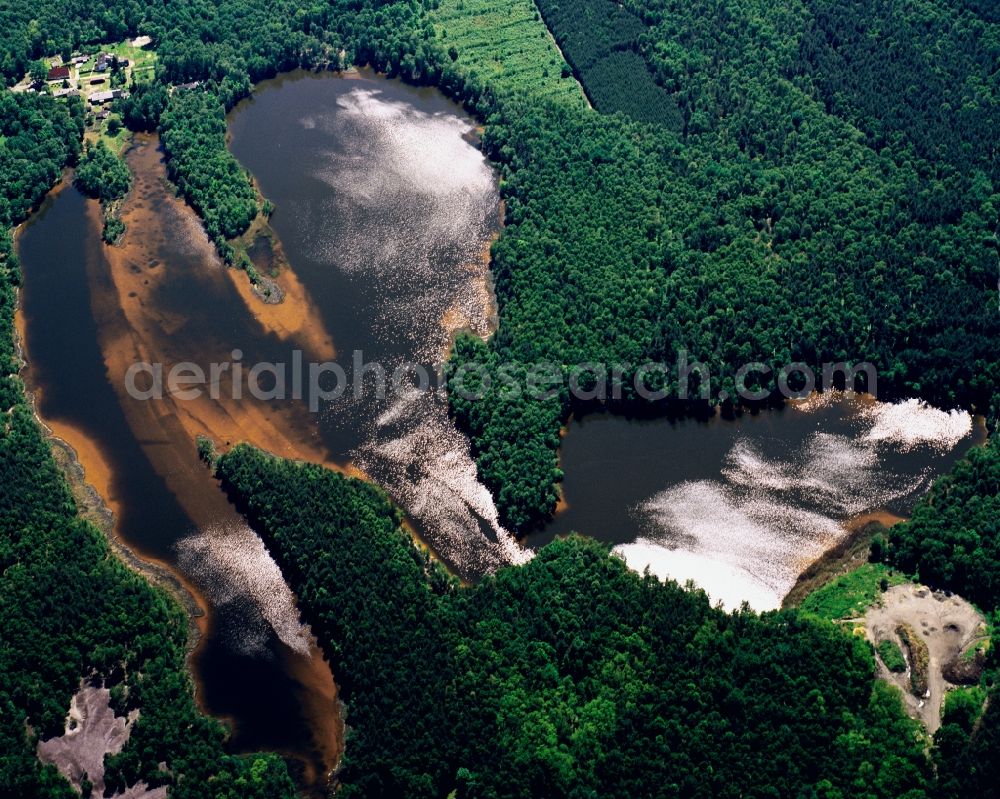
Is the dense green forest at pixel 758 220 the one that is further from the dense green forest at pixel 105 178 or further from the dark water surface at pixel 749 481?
the dense green forest at pixel 105 178

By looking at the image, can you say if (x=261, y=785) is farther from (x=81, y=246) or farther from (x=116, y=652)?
(x=81, y=246)

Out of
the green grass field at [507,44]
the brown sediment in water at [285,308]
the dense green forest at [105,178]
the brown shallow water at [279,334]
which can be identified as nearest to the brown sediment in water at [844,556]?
the brown shallow water at [279,334]

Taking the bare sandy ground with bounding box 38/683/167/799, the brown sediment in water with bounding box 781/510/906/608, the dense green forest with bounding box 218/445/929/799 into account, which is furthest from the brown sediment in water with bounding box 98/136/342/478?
the brown sediment in water with bounding box 781/510/906/608

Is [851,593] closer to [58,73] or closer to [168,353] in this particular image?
[168,353]

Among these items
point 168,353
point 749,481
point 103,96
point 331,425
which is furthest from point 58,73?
point 749,481

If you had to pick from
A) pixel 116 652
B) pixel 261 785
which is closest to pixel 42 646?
pixel 116 652

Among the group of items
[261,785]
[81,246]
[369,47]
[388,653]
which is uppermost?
[369,47]

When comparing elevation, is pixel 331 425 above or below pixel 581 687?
above
